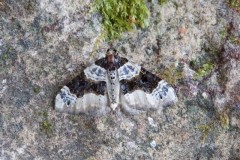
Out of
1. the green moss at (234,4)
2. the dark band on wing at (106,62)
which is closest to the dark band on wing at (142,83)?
the dark band on wing at (106,62)

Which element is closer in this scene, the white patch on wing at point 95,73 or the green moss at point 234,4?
the white patch on wing at point 95,73

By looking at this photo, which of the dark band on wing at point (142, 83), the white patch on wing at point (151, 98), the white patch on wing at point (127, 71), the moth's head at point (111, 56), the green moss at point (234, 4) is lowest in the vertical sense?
the white patch on wing at point (151, 98)

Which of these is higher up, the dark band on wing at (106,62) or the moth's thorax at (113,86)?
the dark band on wing at (106,62)

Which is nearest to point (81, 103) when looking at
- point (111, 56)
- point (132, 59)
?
point (111, 56)

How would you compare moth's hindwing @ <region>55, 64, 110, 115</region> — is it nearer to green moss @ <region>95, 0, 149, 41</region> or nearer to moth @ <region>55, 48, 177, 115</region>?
moth @ <region>55, 48, 177, 115</region>

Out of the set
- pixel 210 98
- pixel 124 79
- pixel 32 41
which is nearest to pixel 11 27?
pixel 32 41

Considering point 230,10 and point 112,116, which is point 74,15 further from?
point 230,10

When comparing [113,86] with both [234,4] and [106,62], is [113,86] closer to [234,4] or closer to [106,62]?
[106,62]

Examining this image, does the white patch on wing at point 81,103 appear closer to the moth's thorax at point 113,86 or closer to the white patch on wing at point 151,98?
the moth's thorax at point 113,86
